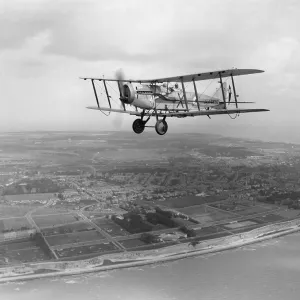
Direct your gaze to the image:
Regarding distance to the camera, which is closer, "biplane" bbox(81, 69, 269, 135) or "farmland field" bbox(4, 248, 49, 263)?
"biplane" bbox(81, 69, 269, 135)

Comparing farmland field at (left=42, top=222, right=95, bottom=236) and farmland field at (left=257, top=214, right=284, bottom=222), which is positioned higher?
farmland field at (left=42, top=222, right=95, bottom=236)

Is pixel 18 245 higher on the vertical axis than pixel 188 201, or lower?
lower

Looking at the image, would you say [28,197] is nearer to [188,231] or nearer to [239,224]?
[188,231]

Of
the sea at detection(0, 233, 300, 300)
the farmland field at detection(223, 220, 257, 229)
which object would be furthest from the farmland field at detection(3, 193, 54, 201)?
the farmland field at detection(223, 220, 257, 229)

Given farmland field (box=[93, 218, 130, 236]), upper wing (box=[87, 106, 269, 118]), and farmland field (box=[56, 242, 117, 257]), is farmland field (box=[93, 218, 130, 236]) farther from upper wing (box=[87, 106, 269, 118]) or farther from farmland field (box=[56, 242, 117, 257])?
upper wing (box=[87, 106, 269, 118])

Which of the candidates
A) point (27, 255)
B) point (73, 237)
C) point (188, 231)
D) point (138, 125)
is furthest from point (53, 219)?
point (138, 125)

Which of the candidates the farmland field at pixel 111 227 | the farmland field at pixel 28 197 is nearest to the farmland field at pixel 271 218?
the farmland field at pixel 111 227
